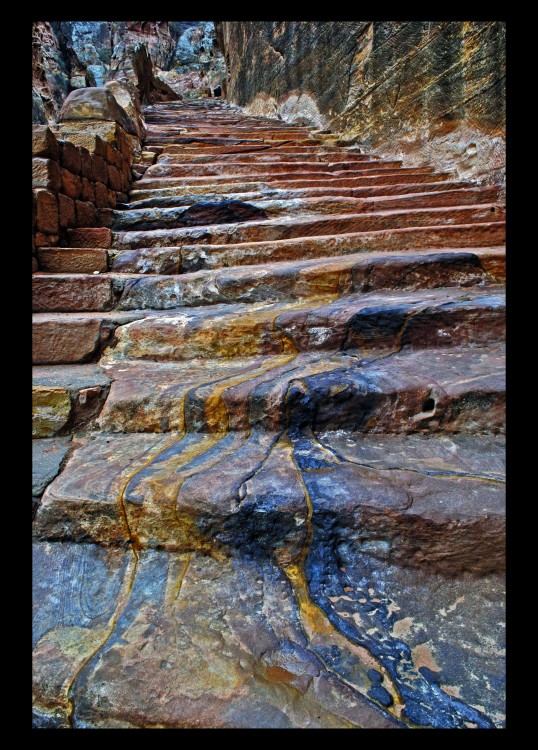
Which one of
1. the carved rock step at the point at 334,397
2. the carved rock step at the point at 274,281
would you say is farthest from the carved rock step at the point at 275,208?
the carved rock step at the point at 334,397

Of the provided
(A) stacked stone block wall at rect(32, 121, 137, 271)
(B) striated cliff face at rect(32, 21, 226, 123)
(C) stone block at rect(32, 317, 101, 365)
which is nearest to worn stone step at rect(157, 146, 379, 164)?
(A) stacked stone block wall at rect(32, 121, 137, 271)

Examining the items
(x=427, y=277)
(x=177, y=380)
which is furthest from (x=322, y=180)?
(x=177, y=380)

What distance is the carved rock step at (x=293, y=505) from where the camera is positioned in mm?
1435

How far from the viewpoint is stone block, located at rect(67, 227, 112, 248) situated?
3543 mm

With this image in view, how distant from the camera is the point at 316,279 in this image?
281 cm

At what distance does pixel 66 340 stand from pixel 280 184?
3.29m

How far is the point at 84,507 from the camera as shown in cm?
157

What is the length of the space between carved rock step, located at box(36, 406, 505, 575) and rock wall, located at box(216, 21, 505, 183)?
4.24 metres

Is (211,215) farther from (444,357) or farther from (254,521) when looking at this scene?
(254,521)

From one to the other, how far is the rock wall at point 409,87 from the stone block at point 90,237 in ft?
13.7

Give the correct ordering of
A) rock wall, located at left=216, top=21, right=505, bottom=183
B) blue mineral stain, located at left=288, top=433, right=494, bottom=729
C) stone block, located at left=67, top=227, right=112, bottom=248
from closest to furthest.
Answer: blue mineral stain, located at left=288, top=433, right=494, bottom=729, stone block, located at left=67, top=227, right=112, bottom=248, rock wall, located at left=216, top=21, right=505, bottom=183

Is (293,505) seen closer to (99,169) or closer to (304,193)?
(304,193)

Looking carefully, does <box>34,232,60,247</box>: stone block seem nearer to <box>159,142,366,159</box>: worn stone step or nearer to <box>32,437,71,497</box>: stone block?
<box>32,437,71,497</box>: stone block

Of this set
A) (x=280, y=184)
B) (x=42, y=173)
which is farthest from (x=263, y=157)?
(x=42, y=173)
